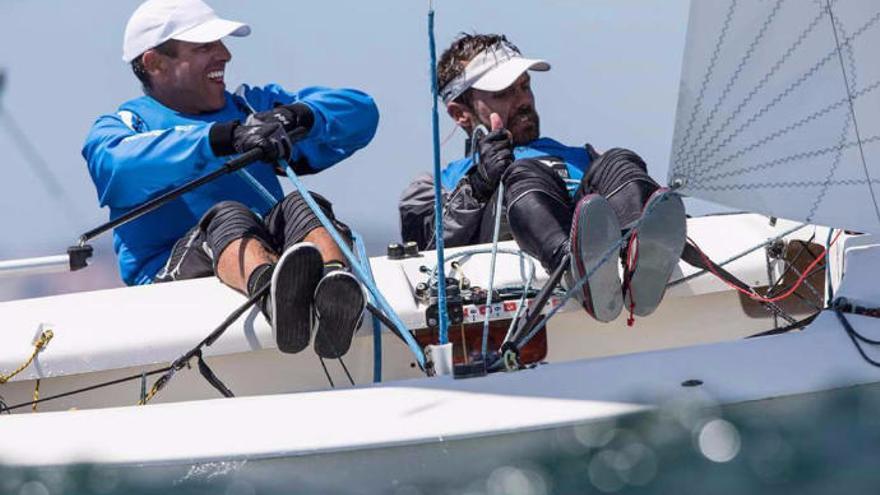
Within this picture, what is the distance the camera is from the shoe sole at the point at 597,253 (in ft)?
8.84

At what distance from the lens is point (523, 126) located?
3.71m

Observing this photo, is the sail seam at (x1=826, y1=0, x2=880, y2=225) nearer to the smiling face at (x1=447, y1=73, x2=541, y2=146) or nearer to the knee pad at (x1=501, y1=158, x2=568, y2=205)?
the knee pad at (x1=501, y1=158, x2=568, y2=205)

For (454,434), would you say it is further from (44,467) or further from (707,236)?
(707,236)

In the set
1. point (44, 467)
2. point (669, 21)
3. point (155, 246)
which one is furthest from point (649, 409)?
point (669, 21)

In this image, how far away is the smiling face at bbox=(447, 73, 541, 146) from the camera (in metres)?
3.69

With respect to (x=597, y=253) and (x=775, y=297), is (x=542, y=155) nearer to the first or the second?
(x=775, y=297)

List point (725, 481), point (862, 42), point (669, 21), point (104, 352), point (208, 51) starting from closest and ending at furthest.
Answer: point (725, 481) → point (862, 42) → point (104, 352) → point (208, 51) → point (669, 21)

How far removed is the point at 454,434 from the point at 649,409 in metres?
0.32

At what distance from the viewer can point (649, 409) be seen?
8.02 feet

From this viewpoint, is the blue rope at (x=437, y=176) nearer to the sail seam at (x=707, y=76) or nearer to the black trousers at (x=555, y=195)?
the black trousers at (x=555, y=195)

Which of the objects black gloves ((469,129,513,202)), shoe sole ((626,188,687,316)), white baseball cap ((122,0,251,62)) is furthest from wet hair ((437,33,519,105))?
shoe sole ((626,188,687,316))

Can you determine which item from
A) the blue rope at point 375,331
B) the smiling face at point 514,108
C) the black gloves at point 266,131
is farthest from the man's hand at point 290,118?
the smiling face at point 514,108

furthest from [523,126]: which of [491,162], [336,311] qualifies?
[336,311]

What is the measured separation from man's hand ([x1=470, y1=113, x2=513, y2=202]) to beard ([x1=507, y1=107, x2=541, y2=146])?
244 mm
